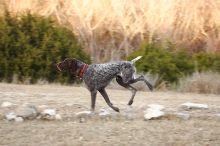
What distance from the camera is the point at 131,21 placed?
21094 millimetres

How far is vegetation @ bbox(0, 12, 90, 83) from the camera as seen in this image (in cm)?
1684

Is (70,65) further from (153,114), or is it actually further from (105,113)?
(153,114)

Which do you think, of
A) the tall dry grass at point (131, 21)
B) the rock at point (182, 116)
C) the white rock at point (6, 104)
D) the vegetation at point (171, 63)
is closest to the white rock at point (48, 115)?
the white rock at point (6, 104)

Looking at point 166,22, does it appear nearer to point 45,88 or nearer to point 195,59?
point 195,59

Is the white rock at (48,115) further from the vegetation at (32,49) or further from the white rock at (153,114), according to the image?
the vegetation at (32,49)

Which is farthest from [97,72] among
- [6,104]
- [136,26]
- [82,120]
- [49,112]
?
[136,26]

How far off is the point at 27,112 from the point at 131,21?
11529 mm

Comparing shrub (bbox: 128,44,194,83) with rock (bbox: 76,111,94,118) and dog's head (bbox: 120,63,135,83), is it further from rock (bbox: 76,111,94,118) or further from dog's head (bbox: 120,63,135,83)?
rock (bbox: 76,111,94,118)

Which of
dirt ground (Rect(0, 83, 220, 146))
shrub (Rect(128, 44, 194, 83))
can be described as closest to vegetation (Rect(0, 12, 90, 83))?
shrub (Rect(128, 44, 194, 83))

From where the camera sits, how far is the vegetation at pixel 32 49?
1684 cm

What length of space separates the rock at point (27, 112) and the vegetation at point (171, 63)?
736 cm

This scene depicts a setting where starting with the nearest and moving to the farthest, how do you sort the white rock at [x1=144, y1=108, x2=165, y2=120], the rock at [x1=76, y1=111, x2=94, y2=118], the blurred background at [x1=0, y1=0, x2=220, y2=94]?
the white rock at [x1=144, y1=108, x2=165, y2=120] → the rock at [x1=76, y1=111, x2=94, y2=118] → the blurred background at [x1=0, y1=0, x2=220, y2=94]

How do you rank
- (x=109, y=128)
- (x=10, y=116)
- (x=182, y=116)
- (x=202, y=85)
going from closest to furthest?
(x=109, y=128)
(x=10, y=116)
(x=182, y=116)
(x=202, y=85)

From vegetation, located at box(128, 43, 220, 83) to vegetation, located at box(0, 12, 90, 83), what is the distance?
1.90 m
